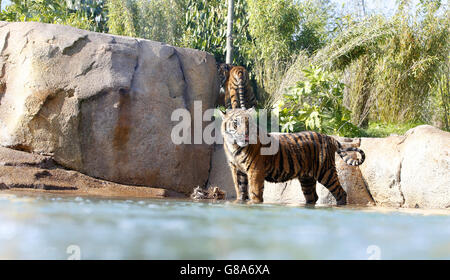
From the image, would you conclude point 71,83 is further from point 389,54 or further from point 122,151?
point 389,54

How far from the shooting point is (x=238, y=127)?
19.3ft

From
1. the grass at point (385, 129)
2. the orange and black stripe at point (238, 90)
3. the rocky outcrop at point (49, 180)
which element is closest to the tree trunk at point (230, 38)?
the orange and black stripe at point (238, 90)

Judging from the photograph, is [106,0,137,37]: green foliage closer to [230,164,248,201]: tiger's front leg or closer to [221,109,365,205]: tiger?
[221,109,365,205]: tiger

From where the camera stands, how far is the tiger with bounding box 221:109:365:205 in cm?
573

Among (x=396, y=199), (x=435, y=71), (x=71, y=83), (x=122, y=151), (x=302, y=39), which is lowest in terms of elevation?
(x=396, y=199)

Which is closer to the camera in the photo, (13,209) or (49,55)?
(13,209)

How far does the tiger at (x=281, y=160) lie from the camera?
5727 mm

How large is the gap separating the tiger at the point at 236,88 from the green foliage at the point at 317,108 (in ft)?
3.73

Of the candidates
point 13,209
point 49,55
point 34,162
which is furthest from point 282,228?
point 49,55

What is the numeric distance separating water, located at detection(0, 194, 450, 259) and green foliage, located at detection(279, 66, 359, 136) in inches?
195

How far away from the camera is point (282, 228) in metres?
2.73

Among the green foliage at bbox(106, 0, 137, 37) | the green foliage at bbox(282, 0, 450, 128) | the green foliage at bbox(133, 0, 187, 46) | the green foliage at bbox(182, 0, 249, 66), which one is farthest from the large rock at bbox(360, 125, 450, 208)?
the green foliage at bbox(106, 0, 137, 37)

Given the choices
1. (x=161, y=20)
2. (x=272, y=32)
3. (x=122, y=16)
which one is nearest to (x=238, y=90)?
(x=272, y=32)

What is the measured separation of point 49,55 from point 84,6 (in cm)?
974
